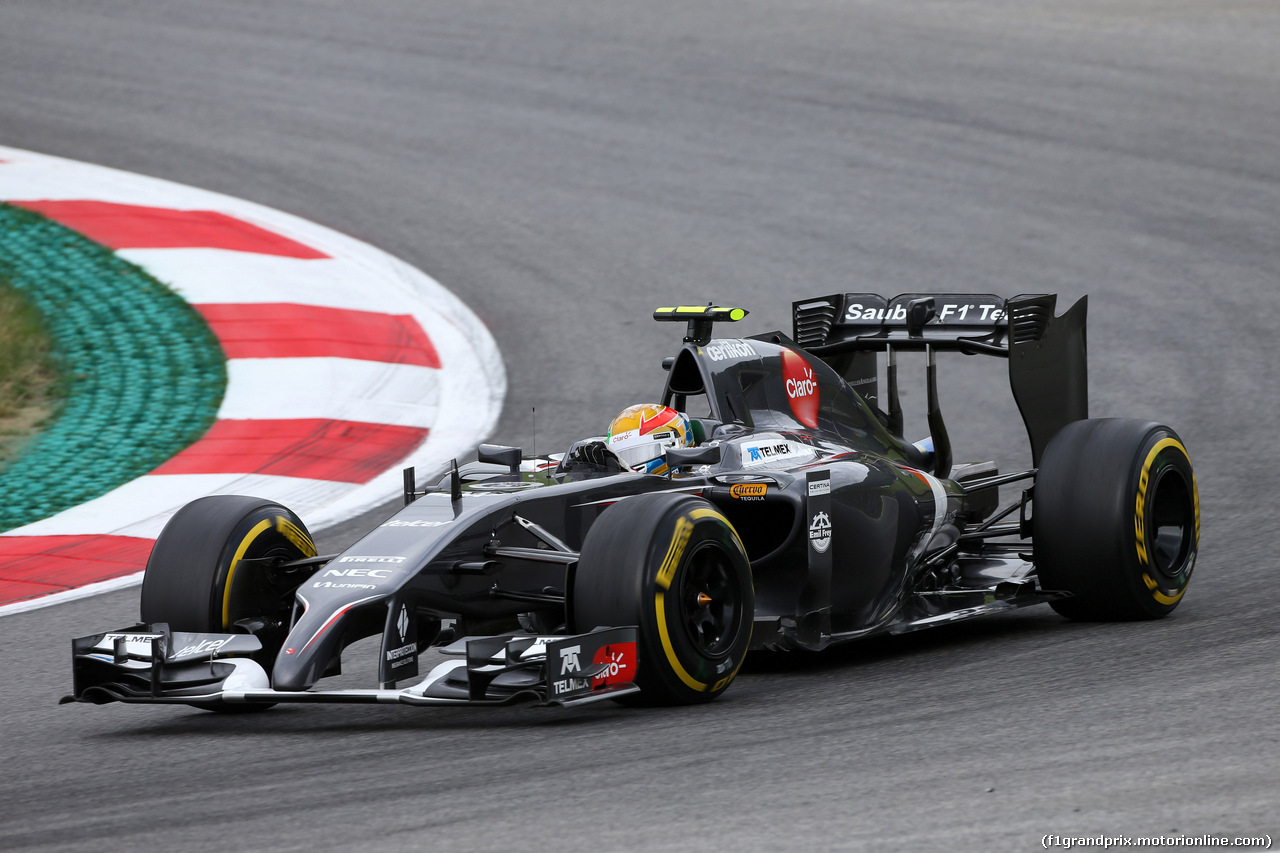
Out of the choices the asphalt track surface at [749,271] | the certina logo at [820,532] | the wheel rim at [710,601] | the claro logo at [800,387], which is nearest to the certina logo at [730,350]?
the claro logo at [800,387]

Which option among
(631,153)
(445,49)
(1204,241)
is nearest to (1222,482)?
(1204,241)

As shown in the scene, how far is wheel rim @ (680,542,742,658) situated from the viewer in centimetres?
582

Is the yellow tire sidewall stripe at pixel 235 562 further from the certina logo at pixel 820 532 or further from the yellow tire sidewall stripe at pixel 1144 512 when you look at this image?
the yellow tire sidewall stripe at pixel 1144 512

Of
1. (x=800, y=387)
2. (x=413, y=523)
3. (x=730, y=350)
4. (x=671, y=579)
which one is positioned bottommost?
(x=671, y=579)

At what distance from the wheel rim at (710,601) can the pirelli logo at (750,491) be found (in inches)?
21.3

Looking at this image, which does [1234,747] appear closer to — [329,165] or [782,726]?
[782,726]

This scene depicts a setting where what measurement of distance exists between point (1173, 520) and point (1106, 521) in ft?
1.92

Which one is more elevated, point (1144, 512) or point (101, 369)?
point (101, 369)

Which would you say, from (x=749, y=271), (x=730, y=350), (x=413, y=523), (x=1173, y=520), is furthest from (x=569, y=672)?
(x=749, y=271)

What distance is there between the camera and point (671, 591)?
18.5 ft

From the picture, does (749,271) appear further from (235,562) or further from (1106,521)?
(235,562)

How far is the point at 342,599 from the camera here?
5750 mm

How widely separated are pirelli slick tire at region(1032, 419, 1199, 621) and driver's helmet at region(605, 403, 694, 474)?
151 centimetres

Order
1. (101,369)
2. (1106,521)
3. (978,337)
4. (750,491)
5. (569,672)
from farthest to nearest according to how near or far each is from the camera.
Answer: (101,369) < (978,337) < (1106,521) < (750,491) < (569,672)
